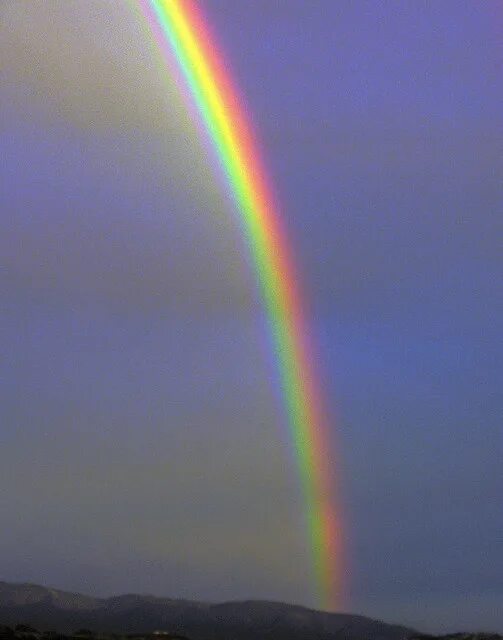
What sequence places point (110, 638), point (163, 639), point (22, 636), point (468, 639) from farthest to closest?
point (468, 639)
point (163, 639)
point (110, 638)
point (22, 636)

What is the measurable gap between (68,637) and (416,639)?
57.6m

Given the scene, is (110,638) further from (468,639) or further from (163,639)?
(468,639)

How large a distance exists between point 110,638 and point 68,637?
345 inches

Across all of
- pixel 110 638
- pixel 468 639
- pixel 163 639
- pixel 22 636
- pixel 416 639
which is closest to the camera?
pixel 22 636

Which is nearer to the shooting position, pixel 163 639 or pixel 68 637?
pixel 68 637

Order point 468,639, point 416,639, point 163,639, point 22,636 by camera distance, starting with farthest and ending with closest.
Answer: point 416,639 < point 468,639 < point 163,639 < point 22,636

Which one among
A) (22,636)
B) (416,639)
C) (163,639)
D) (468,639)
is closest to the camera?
(22,636)

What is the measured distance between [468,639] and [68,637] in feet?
180

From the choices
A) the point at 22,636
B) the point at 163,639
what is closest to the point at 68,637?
the point at 22,636

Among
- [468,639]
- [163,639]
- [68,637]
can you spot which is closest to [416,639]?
[468,639]

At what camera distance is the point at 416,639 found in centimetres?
16600

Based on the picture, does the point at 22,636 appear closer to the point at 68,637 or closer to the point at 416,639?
the point at 68,637

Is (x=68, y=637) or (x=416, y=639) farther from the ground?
(x=416, y=639)

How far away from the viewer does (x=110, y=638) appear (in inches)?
5325
